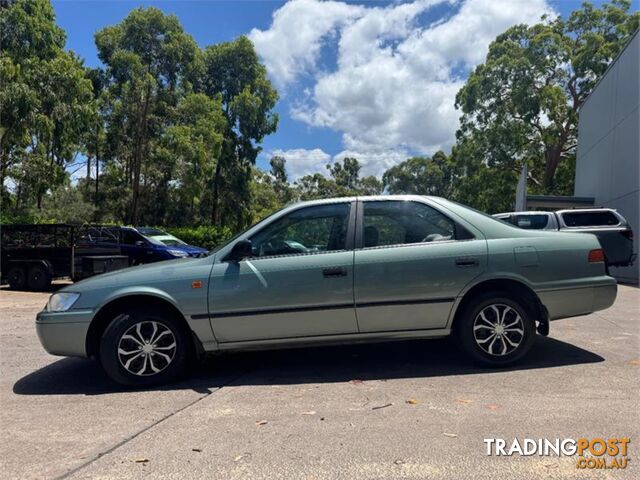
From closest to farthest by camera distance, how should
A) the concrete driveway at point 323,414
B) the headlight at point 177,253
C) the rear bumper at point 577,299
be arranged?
the concrete driveway at point 323,414, the rear bumper at point 577,299, the headlight at point 177,253

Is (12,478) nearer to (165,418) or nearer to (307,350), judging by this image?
(165,418)

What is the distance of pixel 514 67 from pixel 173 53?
19.4m

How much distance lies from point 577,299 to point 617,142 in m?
16.2

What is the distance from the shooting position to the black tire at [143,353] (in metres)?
4.42

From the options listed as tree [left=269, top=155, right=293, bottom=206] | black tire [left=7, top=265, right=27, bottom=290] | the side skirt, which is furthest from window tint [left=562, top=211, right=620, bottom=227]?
tree [left=269, top=155, right=293, bottom=206]

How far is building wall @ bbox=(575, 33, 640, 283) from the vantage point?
16000 mm

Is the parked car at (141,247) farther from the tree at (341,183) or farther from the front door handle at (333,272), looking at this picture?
the tree at (341,183)

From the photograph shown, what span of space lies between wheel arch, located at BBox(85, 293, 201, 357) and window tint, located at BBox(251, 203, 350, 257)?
920mm

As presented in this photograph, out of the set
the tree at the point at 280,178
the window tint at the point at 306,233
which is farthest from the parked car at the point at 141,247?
the tree at the point at 280,178

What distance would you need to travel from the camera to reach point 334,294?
446 centimetres

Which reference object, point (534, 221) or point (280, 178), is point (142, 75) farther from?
point (280, 178)

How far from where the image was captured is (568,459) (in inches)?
119

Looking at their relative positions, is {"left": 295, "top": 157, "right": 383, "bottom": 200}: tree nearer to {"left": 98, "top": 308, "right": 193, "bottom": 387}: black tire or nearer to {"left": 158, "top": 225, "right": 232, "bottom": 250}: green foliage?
{"left": 158, "top": 225, "right": 232, "bottom": 250}: green foliage

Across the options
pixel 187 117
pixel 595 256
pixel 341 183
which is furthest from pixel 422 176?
pixel 595 256
